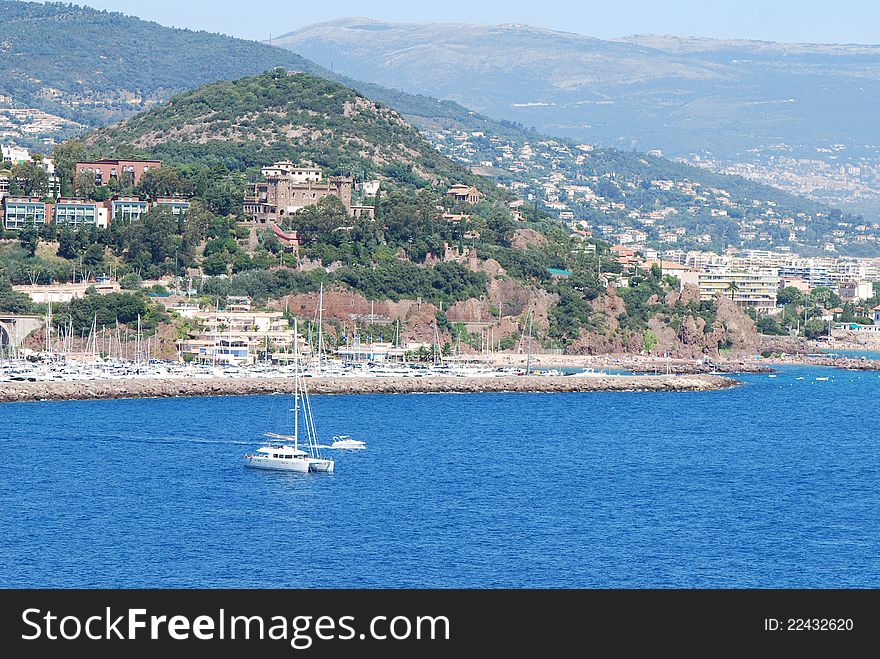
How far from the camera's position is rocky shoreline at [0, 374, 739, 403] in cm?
6462

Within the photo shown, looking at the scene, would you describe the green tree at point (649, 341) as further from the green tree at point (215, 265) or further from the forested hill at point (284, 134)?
the forested hill at point (284, 134)

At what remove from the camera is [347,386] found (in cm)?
7162

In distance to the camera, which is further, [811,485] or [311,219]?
[311,219]

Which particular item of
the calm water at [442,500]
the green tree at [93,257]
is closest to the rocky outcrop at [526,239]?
the green tree at [93,257]

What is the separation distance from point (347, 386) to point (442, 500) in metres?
32.8

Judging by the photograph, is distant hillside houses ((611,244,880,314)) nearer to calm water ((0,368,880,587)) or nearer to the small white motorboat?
calm water ((0,368,880,587))

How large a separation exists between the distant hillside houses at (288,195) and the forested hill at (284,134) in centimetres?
1258

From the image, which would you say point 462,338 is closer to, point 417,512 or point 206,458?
point 206,458

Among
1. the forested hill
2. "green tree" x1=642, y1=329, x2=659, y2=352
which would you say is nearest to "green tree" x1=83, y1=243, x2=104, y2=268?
the forested hill

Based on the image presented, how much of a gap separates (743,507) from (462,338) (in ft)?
159

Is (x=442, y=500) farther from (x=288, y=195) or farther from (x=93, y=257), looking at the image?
(x=288, y=195)

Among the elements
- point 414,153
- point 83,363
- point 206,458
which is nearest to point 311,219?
point 83,363

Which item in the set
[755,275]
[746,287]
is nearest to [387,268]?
[746,287]
